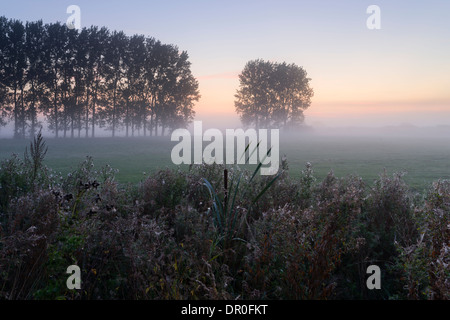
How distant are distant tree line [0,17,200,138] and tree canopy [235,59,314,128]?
1117cm

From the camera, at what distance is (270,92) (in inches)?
2478

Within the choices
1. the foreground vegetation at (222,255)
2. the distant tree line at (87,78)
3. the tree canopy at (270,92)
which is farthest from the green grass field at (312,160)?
the tree canopy at (270,92)

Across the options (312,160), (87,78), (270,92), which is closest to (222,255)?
(312,160)

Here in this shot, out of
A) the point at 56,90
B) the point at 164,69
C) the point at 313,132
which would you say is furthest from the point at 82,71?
the point at 313,132

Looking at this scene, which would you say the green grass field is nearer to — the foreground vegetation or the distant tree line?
the foreground vegetation

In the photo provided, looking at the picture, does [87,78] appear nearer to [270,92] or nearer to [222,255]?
[270,92]

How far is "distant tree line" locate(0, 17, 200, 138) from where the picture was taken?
39469mm

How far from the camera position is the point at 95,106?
48.5 m

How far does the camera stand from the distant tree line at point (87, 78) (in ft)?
129

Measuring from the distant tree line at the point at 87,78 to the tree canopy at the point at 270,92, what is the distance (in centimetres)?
1117
